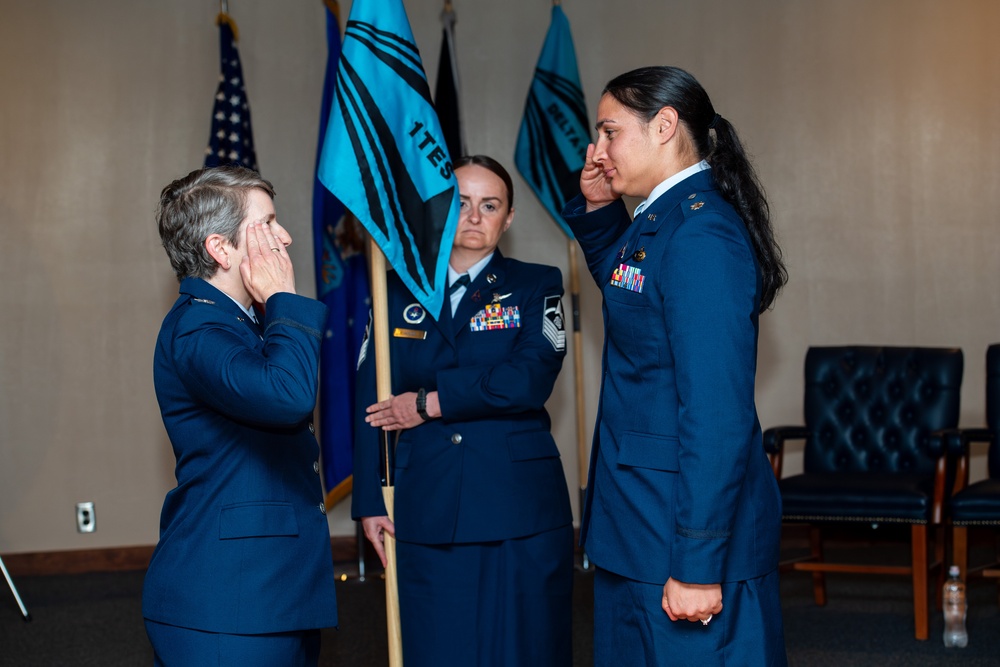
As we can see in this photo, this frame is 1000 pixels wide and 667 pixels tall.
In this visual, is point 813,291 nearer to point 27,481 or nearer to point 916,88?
point 916,88

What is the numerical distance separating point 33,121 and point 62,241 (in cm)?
60

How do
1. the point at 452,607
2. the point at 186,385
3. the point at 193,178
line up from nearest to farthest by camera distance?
the point at 186,385 < the point at 193,178 < the point at 452,607

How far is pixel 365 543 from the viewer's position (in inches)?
→ 193

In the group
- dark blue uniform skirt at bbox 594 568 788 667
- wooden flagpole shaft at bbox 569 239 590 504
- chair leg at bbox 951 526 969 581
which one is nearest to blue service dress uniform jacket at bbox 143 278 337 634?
dark blue uniform skirt at bbox 594 568 788 667

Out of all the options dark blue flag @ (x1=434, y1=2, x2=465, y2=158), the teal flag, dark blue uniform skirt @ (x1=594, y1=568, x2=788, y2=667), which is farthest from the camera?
the teal flag

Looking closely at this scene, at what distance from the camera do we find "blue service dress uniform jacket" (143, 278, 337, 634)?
61.4 inches

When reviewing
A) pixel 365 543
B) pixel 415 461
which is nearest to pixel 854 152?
pixel 365 543

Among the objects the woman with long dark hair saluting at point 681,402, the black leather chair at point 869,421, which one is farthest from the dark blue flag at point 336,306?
the woman with long dark hair saluting at point 681,402

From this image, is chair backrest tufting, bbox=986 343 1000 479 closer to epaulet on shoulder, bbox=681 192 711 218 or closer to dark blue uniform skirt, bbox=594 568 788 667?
dark blue uniform skirt, bbox=594 568 788 667

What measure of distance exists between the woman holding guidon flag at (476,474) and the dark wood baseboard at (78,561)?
2564 mm

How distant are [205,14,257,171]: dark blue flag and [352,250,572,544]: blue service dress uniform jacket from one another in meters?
2.18

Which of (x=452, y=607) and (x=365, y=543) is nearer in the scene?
(x=452, y=607)

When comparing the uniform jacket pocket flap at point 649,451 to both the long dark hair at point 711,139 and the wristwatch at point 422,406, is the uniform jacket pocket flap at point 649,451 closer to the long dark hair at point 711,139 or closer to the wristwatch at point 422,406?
the long dark hair at point 711,139

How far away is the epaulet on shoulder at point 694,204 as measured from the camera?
5.64 feet
